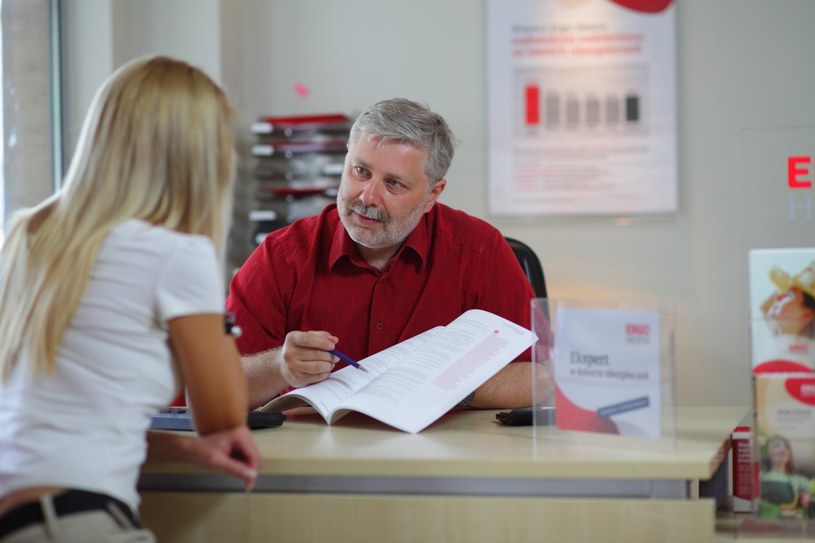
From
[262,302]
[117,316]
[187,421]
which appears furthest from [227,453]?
[262,302]

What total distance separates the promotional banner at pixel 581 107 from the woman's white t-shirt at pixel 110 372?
2.78m

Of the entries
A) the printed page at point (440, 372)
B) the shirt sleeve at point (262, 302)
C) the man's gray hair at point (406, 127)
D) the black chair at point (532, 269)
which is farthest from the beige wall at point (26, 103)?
the printed page at point (440, 372)

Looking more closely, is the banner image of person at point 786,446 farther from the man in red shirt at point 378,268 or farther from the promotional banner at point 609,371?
the man in red shirt at point 378,268

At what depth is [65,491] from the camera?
1.01m

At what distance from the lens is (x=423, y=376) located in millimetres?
1508

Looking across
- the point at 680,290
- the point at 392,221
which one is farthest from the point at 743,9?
the point at 392,221

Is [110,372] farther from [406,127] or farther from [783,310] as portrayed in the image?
[406,127]

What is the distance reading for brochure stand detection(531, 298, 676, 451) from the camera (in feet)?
3.94

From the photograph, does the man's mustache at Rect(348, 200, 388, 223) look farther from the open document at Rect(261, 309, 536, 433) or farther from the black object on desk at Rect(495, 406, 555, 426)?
the black object on desk at Rect(495, 406, 555, 426)

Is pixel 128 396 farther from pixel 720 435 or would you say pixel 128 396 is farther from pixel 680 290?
pixel 680 290

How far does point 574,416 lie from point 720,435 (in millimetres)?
267

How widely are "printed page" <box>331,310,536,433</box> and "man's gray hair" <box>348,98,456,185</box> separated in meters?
0.56

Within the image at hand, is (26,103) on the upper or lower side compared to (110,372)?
upper

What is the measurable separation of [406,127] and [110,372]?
3.72ft
